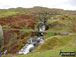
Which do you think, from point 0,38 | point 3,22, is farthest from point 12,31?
point 0,38

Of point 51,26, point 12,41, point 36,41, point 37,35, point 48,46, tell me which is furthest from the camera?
point 51,26

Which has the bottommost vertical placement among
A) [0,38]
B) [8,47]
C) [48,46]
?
[8,47]

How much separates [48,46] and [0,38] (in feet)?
92.6

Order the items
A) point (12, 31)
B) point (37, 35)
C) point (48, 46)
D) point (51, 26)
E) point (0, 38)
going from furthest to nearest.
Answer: point (51, 26), point (12, 31), point (37, 35), point (48, 46), point (0, 38)

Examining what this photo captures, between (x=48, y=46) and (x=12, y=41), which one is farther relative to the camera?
(x=12, y=41)

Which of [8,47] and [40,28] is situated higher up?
[40,28]

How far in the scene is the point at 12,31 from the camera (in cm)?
5856

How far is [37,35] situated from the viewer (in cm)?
5438

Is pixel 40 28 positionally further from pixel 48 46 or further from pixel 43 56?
pixel 43 56

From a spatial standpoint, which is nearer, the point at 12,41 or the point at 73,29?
the point at 12,41

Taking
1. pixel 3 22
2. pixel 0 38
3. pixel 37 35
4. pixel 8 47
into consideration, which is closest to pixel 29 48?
pixel 8 47

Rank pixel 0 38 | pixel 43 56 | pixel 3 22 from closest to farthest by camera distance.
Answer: pixel 0 38
pixel 43 56
pixel 3 22

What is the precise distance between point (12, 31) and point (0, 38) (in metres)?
50.8

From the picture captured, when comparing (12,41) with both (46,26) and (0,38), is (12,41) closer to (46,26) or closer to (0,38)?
(46,26)
